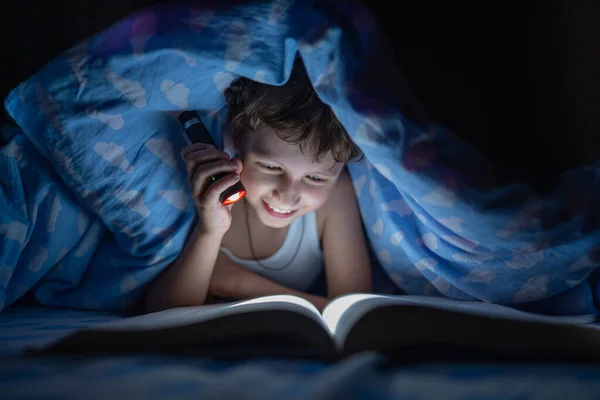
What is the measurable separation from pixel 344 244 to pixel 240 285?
222mm

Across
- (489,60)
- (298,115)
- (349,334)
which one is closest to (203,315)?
(349,334)

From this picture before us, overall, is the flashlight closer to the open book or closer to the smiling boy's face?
the smiling boy's face

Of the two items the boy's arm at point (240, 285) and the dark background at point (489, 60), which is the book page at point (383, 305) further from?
the dark background at point (489, 60)

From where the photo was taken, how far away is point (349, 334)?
1.85ft

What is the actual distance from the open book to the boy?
0.18 metres

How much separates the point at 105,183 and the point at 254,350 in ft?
1.33

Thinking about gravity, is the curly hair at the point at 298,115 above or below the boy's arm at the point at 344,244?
above

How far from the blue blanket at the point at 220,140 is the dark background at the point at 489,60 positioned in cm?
29

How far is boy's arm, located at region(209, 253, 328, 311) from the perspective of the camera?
889mm

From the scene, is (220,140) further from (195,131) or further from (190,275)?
(190,275)

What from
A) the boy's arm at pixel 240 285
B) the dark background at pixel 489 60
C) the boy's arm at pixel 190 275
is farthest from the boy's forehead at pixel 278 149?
the dark background at pixel 489 60

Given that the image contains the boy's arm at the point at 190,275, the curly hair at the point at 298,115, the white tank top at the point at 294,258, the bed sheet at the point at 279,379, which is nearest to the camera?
the bed sheet at the point at 279,379

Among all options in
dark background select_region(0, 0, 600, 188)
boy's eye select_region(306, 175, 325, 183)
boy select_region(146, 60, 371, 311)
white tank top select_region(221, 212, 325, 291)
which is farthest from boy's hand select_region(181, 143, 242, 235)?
dark background select_region(0, 0, 600, 188)

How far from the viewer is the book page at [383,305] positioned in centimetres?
60
